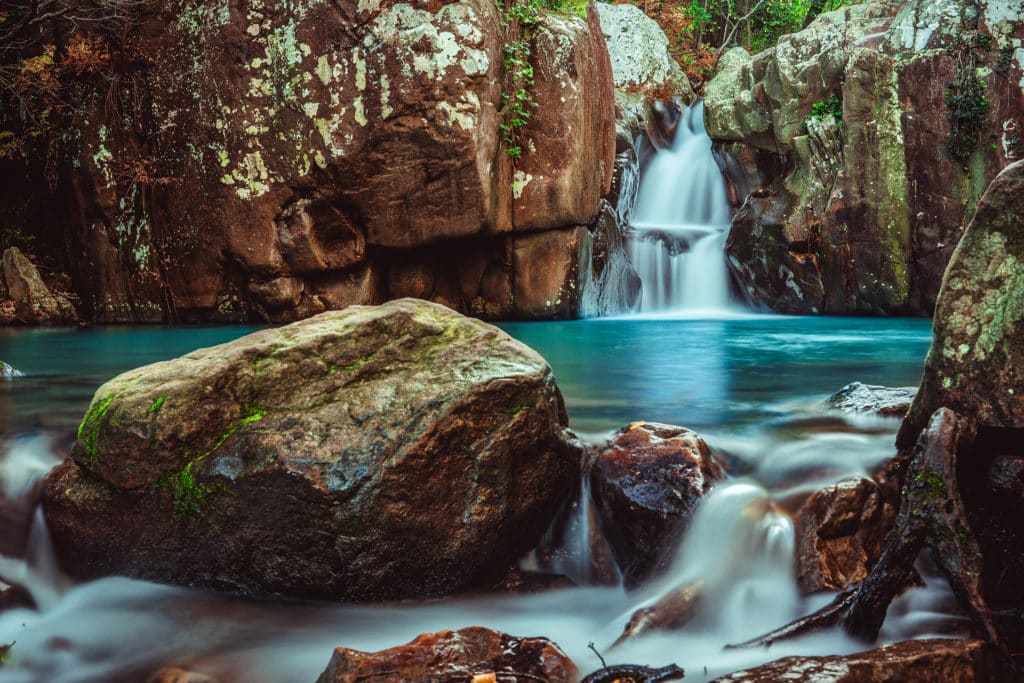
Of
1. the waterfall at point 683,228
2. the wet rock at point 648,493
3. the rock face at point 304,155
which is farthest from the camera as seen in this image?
the waterfall at point 683,228

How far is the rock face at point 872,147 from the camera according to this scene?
12.2 metres

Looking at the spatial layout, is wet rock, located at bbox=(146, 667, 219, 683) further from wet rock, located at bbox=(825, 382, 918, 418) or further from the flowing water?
wet rock, located at bbox=(825, 382, 918, 418)

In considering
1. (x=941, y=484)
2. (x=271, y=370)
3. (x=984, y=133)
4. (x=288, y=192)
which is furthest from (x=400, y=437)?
(x=984, y=133)

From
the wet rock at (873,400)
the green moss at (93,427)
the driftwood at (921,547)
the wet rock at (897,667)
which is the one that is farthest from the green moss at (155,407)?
the wet rock at (873,400)

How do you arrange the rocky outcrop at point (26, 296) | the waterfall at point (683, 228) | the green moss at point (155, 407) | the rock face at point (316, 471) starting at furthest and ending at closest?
1. the waterfall at point (683, 228)
2. the rocky outcrop at point (26, 296)
3. the green moss at point (155, 407)
4. the rock face at point (316, 471)

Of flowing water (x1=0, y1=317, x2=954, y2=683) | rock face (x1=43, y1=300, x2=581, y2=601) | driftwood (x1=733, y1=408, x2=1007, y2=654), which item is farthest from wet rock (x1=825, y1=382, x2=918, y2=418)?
rock face (x1=43, y1=300, x2=581, y2=601)

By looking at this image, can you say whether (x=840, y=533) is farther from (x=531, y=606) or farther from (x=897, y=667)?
(x=531, y=606)

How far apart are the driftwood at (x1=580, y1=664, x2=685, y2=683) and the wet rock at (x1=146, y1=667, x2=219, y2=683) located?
143 centimetres

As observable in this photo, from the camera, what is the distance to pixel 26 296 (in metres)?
11.8

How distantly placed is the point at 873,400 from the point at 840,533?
87.1 inches

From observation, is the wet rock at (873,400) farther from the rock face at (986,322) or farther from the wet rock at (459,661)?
the wet rock at (459,661)

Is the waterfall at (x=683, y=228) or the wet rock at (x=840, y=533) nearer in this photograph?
the wet rock at (x=840, y=533)

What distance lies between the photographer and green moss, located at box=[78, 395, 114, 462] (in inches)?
130

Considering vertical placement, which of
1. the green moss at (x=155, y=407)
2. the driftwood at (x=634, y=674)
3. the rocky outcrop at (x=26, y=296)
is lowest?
the driftwood at (x=634, y=674)
